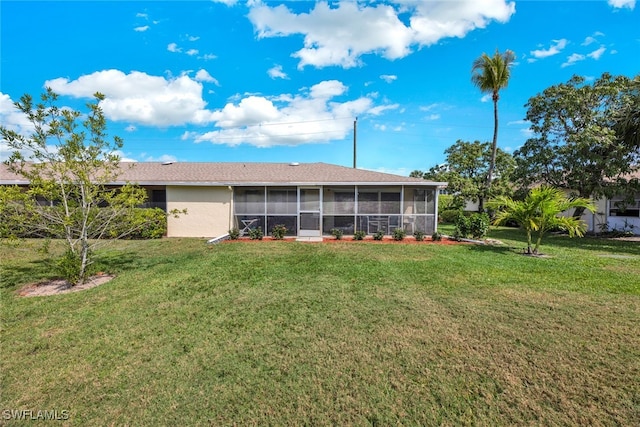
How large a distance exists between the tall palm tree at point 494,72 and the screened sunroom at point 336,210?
24.2ft

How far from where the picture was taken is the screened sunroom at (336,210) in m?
13.2

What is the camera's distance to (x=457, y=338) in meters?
3.74

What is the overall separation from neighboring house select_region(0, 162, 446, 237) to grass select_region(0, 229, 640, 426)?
20.8 ft

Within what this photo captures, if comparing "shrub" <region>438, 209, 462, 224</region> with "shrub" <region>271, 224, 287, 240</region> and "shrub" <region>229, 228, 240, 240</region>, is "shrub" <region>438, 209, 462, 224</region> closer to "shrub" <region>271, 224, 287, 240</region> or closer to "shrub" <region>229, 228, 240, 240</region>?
"shrub" <region>271, 224, 287, 240</region>

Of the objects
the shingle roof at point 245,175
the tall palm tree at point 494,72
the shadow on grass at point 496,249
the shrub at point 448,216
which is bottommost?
the shadow on grass at point 496,249

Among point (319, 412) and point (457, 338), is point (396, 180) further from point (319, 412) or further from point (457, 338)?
point (319, 412)

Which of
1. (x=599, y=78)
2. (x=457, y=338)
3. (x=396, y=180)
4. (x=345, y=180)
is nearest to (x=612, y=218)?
(x=599, y=78)

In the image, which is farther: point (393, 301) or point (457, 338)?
point (393, 301)

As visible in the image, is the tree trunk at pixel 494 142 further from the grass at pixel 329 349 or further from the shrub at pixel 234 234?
the shrub at pixel 234 234

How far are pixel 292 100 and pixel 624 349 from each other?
2165cm

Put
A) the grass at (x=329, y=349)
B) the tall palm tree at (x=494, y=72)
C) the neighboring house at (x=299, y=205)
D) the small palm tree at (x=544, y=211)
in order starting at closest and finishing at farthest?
the grass at (x=329, y=349) < the small palm tree at (x=544, y=211) < the neighboring house at (x=299, y=205) < the tall palm tree at (x=494, y=72)

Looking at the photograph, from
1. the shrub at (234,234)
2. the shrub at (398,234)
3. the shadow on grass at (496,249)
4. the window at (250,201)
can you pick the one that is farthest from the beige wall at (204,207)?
the shadow on grass at (496,249)

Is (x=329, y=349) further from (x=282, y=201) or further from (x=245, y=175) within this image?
(x=245, y=175)

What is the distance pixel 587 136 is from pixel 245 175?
16.6 m
